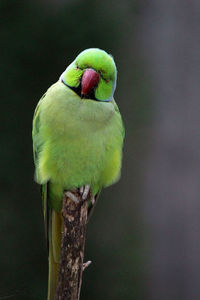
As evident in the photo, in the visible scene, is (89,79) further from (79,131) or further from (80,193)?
(80,193)

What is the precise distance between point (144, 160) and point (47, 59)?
144 centimetres

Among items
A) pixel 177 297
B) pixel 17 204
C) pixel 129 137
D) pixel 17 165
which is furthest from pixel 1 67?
pixel 177 297

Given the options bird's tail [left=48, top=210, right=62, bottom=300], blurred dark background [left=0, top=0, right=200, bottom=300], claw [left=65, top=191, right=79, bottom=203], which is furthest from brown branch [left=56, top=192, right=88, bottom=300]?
blurred dark background [left=0, top=0, right=200, bottom=300]

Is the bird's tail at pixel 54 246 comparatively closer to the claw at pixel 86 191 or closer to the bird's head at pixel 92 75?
the claw at pixel 86 191

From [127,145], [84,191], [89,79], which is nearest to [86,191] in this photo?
[84,191]

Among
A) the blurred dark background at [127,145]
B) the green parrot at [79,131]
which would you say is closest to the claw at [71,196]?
the green parrot at [79,131]

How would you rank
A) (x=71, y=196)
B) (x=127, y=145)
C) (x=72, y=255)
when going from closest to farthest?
(x=72, y=255)
(x=71, y=196)
(x=127, y=145)

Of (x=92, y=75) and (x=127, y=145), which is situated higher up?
(x=92, y=75)

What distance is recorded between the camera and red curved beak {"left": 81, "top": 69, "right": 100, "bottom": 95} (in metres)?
2.08

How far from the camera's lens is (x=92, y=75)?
2.08 m

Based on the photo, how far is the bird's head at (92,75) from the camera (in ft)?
6.86

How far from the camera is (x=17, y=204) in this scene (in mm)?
3244

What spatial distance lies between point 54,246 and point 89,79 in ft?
2.52

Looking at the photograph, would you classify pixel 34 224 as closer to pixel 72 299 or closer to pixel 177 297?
pixel 72 299
